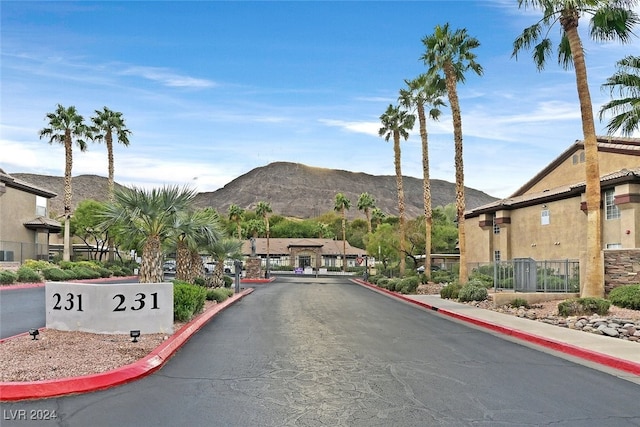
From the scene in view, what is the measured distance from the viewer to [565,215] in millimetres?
33500

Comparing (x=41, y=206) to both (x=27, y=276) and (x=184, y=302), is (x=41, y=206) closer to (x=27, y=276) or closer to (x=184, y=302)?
(x=27, y=276)

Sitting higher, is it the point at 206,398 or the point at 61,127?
the point at 61,127

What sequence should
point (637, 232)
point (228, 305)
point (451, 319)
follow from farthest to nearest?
point (637, 232), point (228, 305), point (451, 319)

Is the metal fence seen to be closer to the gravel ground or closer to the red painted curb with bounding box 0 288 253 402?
the gravel ground

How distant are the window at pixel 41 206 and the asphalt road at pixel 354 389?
4835cm

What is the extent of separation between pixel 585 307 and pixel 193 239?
13.8 m

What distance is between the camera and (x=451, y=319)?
64.3ft

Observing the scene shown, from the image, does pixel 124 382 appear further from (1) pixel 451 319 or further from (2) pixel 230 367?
(1) pixel 451 319

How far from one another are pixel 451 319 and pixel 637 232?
42.8 ft

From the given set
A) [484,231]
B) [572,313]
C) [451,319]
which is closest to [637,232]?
[572,313]

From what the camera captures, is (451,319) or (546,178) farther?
(546,178)

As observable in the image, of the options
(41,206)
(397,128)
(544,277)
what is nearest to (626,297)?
(544,277)

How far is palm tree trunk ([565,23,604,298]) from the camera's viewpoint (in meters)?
20.0

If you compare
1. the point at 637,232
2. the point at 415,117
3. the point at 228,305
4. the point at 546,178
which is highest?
the point at 415,117
